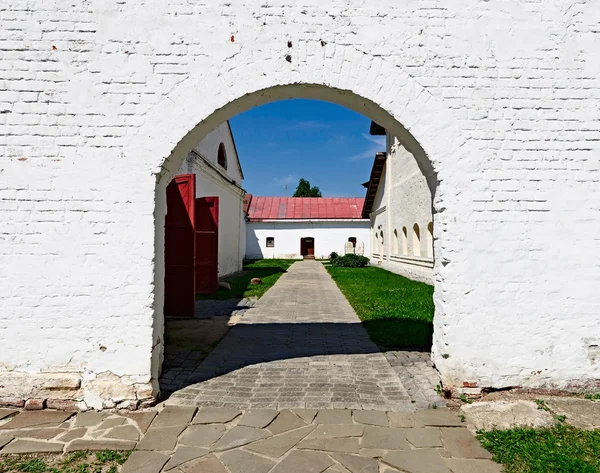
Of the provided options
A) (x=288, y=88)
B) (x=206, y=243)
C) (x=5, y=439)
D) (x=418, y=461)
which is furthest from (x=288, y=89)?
(x=206, y=243)

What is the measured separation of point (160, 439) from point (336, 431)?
141 centimetres

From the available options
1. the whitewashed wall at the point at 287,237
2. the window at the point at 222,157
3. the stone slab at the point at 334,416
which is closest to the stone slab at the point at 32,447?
the stone slab at the point at 334,416

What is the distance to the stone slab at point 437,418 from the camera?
10.9 ft

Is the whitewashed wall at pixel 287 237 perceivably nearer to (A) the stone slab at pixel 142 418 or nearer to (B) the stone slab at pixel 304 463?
(A) the stone slab at pixel 142 418

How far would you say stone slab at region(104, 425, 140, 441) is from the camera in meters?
3.12

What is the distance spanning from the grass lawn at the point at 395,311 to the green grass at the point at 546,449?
220 cm

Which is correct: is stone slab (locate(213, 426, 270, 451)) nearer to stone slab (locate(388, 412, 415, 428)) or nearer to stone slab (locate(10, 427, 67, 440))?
stone slab (locate(388, 412, 415, 428))

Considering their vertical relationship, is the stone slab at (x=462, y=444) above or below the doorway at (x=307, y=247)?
below

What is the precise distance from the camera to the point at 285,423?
3.31 m

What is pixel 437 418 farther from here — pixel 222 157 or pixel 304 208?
pixel 304 208

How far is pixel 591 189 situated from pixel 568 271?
84 centimetres

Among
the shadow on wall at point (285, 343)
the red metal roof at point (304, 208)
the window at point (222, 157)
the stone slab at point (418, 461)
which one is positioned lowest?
the stone slab at point (418, 461)

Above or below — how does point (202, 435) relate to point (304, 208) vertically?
below

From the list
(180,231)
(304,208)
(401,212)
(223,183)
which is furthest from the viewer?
(304,208)
